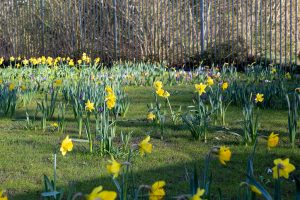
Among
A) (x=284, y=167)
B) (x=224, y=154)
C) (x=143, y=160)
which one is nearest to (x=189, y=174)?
(x=143, y=160)

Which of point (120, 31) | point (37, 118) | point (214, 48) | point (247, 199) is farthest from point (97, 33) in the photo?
point (247, 199)

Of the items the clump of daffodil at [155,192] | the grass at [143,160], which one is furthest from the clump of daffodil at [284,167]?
the grass at [143,160]

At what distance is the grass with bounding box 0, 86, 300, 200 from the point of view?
328cm

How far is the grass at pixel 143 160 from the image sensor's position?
328cm

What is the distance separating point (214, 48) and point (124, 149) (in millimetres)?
7840

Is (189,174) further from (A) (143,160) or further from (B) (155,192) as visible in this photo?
(B) (155,192)

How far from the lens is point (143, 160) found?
3.84m

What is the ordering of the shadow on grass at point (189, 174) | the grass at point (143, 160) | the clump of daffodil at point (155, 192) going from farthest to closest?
the grass at point (143, 160) → the shadow on grass at point (189, 174) → the clump of daffodil at point (155, 192)

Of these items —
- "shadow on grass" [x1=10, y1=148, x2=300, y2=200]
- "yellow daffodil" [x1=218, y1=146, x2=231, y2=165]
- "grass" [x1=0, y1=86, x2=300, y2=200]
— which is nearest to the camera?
"yellow daffodil" [x1=218, y1=146, x2=231, y2=165]

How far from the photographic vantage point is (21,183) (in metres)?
Result: 3.33

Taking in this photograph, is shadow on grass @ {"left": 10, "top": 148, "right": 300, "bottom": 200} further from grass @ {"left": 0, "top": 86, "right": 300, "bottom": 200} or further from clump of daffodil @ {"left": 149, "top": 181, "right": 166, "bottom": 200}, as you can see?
clump of daffodil @ {"left": 149, "top": 181, "right": 166, "bottom": 200}

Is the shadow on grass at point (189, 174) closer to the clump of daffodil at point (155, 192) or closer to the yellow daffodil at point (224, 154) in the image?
the yellow daffodil at point (224, 154)

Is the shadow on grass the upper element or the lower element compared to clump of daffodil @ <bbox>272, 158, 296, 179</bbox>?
lower

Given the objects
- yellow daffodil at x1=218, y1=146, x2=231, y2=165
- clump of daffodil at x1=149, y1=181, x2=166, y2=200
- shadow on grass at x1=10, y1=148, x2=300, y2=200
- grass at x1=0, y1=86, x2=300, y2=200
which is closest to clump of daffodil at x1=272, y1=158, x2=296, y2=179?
yellow daffodil at x1=218, y1=146, x2=231, y2=165
